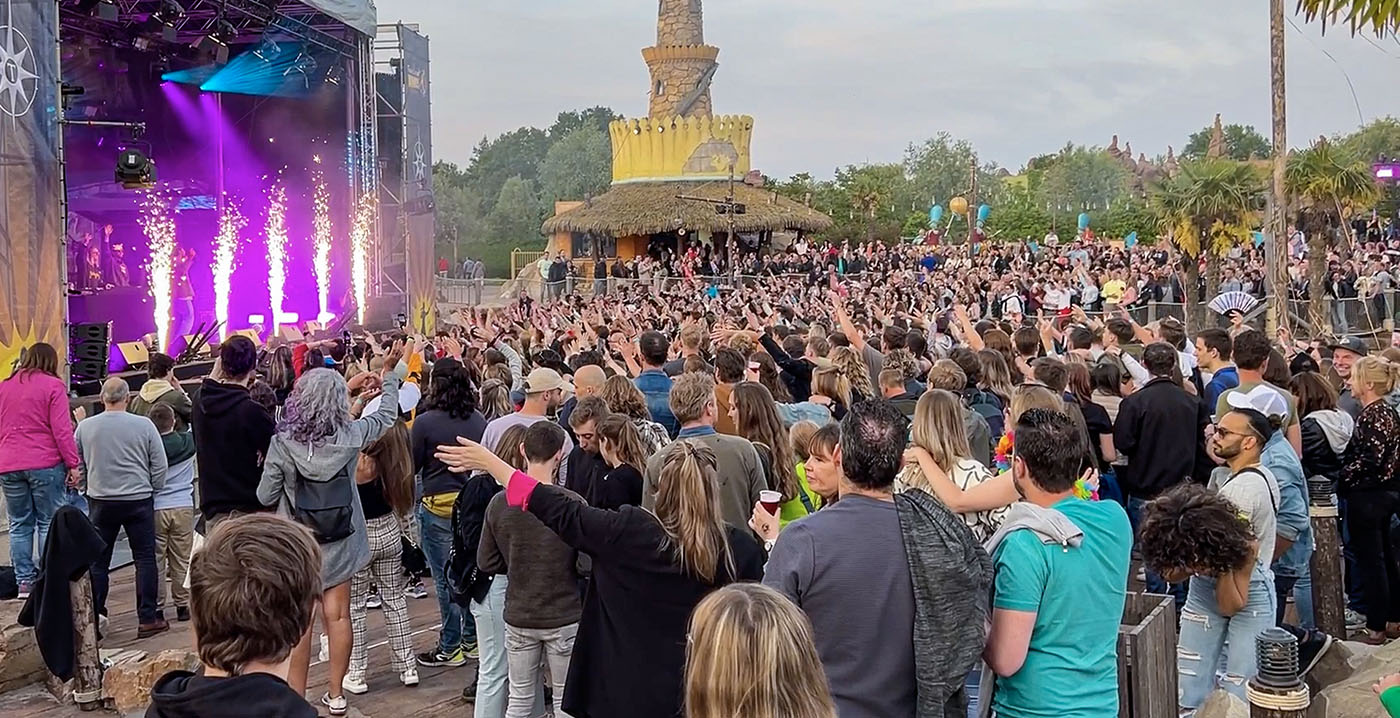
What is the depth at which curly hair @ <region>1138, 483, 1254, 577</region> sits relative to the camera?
407 centimetres

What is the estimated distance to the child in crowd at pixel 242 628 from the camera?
7.30 feet

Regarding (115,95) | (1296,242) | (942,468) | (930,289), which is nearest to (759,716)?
(942,468)

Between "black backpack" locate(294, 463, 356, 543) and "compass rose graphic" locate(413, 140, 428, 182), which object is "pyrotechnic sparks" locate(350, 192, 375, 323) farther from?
"black backpack" locate(294, 463, 356, 543)

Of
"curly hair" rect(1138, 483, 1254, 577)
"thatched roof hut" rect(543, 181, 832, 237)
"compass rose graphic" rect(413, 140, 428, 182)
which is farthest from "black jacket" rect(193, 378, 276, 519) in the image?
"thatched roof hut" rect(543, 181, 832, 237)

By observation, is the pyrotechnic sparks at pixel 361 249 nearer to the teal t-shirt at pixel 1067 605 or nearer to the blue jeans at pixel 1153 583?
the blue jeans at pixel 1153 583

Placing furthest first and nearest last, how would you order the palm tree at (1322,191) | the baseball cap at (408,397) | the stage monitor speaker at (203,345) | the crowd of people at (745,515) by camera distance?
the stage monitor speaker at (203,345) < the palm tree at (1322,191) < the baseball cap at (408,397) < the crowd of people at (745,515)

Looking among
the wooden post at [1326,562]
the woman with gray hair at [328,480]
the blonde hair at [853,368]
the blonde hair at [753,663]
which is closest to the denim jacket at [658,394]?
the blonde hair at [853,368]

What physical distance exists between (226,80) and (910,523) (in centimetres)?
1815

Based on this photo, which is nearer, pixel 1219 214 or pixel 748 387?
pixel 748 387

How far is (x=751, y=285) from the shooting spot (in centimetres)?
2681

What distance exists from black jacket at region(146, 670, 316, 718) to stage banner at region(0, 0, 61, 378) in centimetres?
999

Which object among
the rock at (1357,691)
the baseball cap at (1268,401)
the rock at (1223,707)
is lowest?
the rock at (1357,691)

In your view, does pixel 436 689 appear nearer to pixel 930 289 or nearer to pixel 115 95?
pixel 115 95

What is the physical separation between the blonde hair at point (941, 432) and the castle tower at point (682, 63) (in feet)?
129
